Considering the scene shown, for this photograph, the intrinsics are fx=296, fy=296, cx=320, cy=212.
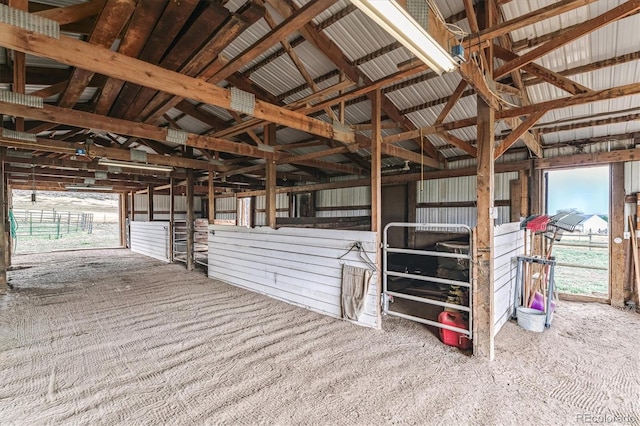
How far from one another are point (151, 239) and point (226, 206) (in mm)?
4438

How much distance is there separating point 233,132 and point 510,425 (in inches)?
186

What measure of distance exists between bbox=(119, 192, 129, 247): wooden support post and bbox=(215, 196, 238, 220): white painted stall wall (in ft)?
12.8

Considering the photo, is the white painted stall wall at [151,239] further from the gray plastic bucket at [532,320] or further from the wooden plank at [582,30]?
the wooden plank at [582,30]

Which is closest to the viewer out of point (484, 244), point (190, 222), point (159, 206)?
point (484, 244)

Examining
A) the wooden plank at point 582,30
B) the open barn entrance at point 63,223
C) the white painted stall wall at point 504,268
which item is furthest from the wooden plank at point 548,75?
the open barn entrance at point 63,223

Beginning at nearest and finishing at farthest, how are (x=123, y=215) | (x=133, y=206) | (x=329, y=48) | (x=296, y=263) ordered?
1. (x=329, y=48)
2. (x=296, y=263)
3. (x=133, y=206)
4. (x=123, y=215)

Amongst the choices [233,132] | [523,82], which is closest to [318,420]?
[233,132]

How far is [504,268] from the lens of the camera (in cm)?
381

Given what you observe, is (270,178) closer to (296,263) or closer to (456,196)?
(296,263)

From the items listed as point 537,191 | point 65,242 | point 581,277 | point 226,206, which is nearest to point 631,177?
point 537,191

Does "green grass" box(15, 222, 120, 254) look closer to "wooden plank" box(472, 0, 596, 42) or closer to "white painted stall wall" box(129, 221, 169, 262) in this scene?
"white painted stall wall" box(129, 221, 169, 262)

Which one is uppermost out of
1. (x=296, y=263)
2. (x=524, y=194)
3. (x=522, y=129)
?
(x=522, y=129)

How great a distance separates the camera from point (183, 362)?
2.77 metres

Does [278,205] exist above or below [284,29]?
below
